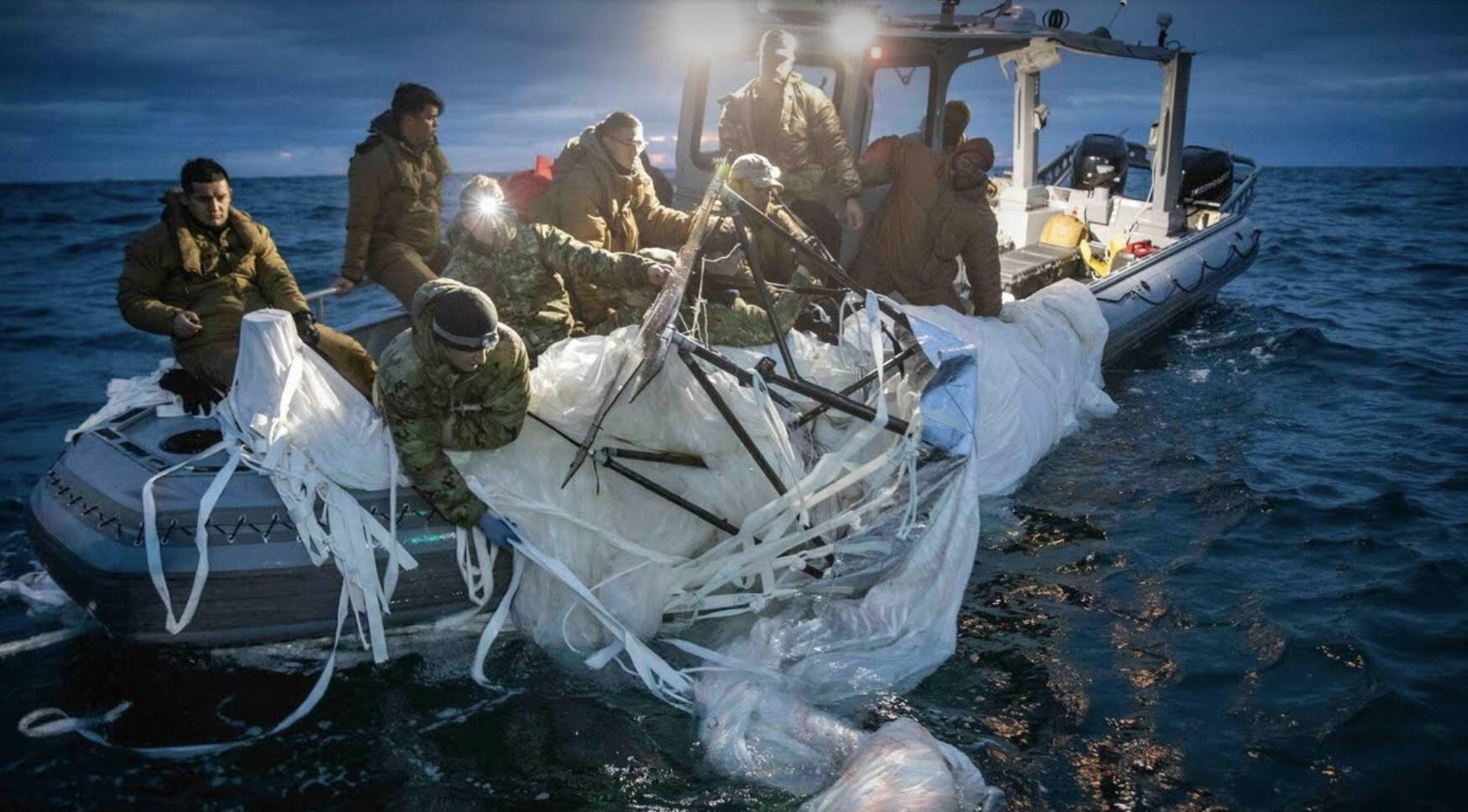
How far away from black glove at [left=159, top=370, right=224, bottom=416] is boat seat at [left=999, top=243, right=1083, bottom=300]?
20.7 ft

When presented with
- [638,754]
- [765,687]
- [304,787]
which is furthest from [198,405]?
[765,687]

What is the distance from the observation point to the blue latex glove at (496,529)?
4230 mm

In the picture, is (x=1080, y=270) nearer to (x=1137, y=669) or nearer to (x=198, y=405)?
(x=1137, y=669)

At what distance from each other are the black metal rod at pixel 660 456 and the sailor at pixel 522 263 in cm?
83

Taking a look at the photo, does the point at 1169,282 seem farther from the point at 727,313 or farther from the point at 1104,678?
the point at 727,313

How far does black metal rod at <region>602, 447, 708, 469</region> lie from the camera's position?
440 centimetres

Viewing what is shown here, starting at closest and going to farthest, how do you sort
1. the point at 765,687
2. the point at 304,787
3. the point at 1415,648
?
the point at 304,787 → the point at 765,687 → the point at 1415,648

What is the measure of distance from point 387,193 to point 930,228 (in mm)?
3597

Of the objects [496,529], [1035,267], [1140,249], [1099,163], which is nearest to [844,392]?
[496,529]

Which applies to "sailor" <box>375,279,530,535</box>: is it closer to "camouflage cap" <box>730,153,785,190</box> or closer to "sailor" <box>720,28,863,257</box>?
"camouflage cap" <box>730,153,785,190</box>

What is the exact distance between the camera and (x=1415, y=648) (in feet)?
16.2

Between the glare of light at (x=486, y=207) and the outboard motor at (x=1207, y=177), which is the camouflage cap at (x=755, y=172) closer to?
the glare of light at (x=486, y=207)

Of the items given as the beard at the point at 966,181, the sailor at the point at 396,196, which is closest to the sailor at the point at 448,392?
the sailor at the point at 396,196

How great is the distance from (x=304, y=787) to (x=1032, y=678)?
338 centimetres
